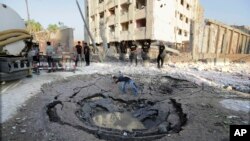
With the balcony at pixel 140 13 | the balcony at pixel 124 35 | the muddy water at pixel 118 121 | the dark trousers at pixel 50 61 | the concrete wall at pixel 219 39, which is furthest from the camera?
the balcony at pixel 124 35

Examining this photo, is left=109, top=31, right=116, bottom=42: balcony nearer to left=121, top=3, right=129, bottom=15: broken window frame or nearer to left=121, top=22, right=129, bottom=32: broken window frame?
left=121, top=22, right=129, bottom=32: broken window frame

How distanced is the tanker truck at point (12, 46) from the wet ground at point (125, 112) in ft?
3.49

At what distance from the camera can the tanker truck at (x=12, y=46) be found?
632 centimetres

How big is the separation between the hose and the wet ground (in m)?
1.78

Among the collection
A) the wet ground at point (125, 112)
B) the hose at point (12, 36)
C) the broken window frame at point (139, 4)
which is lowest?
the wet ground at point (125, 112)

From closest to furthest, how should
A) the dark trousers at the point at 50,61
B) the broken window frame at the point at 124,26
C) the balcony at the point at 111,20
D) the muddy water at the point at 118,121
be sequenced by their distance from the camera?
the muddy water at the point at 118,121 → the dark trousers at the point at 50,61 → the broken window frame at the point at 124,26 → the balcony at the point at 111,20

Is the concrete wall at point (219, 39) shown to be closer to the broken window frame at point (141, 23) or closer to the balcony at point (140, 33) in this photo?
the balcony at point (140, 33)

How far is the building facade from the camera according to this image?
17.9m

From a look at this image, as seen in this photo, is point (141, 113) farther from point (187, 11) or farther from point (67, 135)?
point (187, 11)

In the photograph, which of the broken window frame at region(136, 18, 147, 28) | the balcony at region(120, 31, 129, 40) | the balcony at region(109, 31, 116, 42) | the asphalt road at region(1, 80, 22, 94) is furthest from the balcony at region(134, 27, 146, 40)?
the asphalt road at region(1, 80, 22, 94)

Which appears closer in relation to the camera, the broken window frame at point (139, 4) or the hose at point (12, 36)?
the hose at point (12, 36)

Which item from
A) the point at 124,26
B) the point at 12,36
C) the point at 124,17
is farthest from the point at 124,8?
the point at 12,36

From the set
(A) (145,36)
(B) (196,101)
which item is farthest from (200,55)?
(B) (196,101)

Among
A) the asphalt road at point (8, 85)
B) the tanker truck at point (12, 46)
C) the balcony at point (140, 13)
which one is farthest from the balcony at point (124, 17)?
the asphalt road at point (8, 85)
